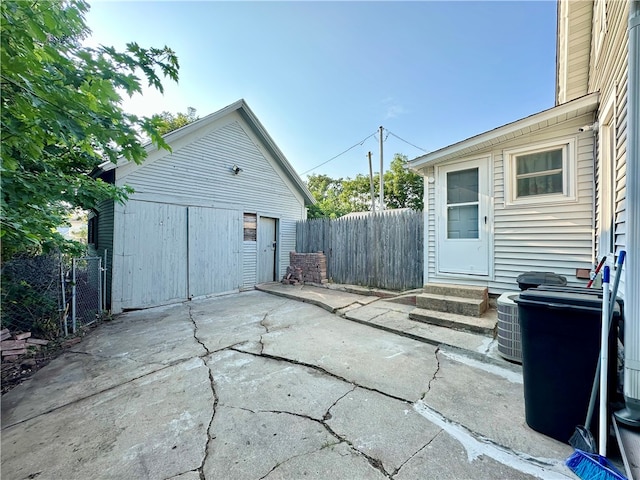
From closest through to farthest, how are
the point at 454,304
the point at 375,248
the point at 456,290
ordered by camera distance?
1. the point at 454,304
2. the point at 456,290
3. the point at 375,248

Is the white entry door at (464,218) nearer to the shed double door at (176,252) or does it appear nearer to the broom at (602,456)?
the broom at (602,456)

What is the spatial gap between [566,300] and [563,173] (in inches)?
128

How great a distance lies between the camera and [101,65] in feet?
6.90

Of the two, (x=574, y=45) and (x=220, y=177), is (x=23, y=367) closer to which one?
(x=220, y=177)

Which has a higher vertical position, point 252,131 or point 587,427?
point 252,131

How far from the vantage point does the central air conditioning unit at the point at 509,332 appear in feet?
9.05

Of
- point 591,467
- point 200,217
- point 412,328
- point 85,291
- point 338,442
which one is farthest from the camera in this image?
point 200,217

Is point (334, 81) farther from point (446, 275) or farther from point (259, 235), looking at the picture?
point (446, 275)

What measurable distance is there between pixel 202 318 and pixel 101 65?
4.10 meters

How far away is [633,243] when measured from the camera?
1587 millimetres

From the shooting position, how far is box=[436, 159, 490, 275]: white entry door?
4465 millimetres

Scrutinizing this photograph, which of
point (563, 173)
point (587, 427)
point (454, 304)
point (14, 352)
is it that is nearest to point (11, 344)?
point (14, 352)

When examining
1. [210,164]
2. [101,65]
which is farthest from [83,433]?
[210,164]

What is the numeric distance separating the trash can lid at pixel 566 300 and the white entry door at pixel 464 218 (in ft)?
9.23
